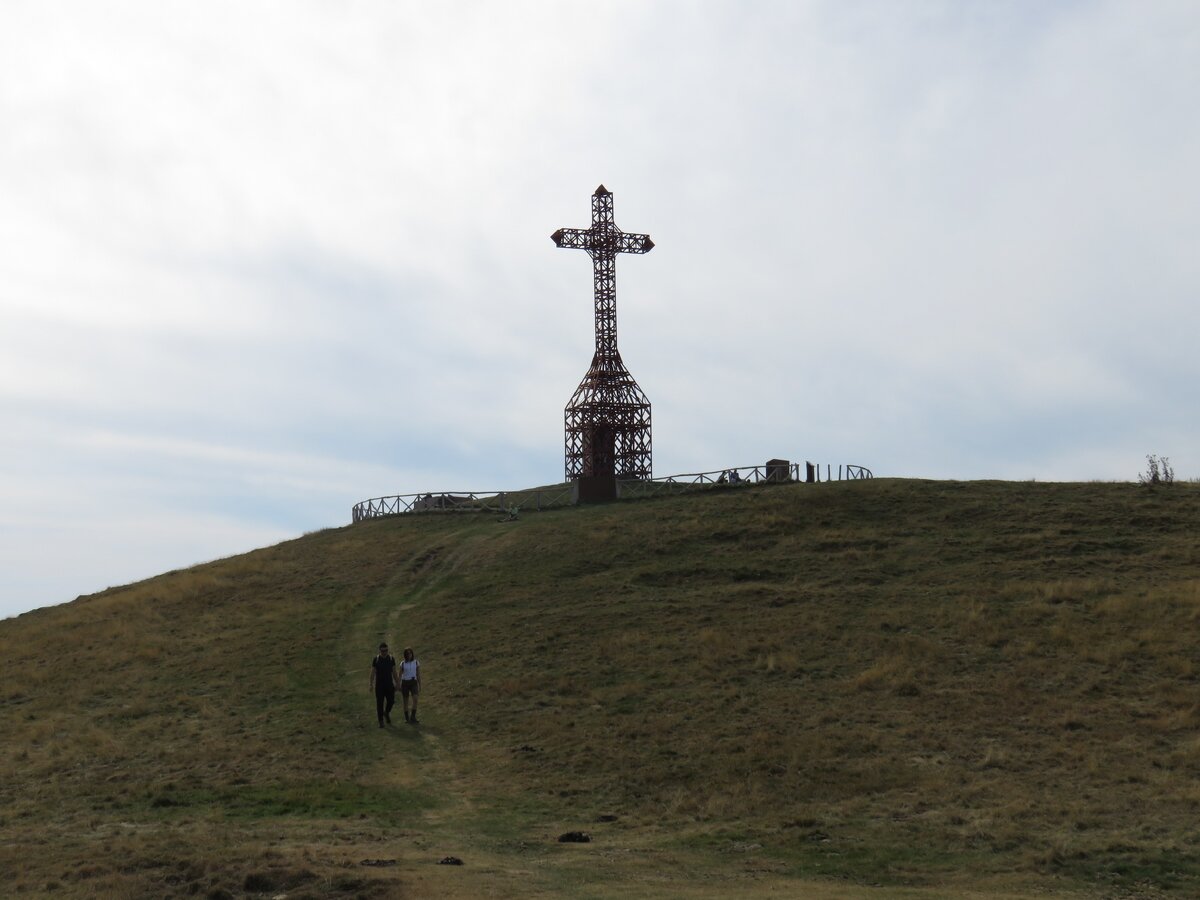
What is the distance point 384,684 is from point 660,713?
5.81 meters

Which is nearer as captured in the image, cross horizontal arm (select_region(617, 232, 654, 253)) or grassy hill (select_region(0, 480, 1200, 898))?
grassy hill (select_region(0, 480, 1200, 898))

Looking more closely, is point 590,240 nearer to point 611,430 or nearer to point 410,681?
point 611,430

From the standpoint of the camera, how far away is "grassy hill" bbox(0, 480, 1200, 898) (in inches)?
636

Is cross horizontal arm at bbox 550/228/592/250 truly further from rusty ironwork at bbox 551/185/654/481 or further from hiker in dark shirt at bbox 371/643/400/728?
hiker in dark shirt at bbox 371/643/400/728

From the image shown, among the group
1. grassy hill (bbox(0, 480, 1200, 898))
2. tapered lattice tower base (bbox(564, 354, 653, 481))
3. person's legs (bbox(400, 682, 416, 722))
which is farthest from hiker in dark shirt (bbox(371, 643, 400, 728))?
tapered lattice tower base (bbox(564, 354, 653, 481))

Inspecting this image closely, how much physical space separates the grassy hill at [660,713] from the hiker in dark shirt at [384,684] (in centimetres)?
49

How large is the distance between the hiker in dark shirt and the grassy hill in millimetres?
492

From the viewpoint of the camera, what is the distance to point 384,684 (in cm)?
2534

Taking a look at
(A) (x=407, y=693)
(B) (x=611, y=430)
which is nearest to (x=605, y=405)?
(B) (x=611, y=430)

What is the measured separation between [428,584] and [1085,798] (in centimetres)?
2552

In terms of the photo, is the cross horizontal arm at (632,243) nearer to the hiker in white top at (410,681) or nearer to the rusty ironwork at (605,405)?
the rusty ironwork at (605,405)

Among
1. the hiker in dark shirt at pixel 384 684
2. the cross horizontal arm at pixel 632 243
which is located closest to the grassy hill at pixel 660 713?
the hiker in dark shirt at pixel 384 684

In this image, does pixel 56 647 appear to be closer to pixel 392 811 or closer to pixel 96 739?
pixel 96 739

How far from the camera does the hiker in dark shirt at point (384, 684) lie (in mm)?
25328
